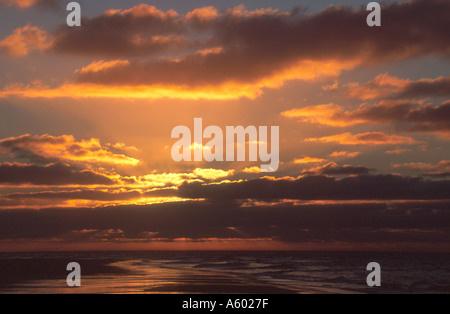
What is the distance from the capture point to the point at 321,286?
45.2 meters
